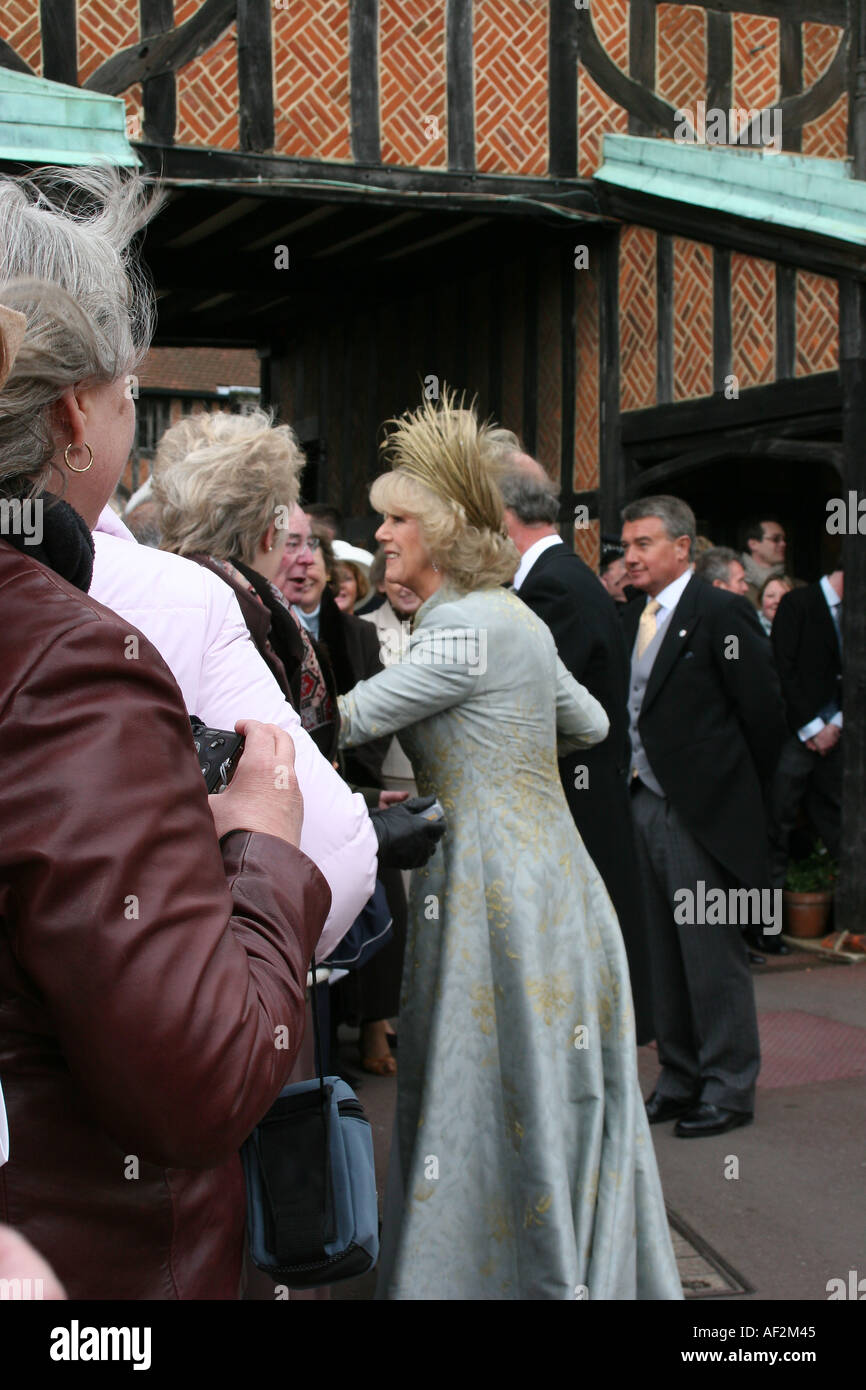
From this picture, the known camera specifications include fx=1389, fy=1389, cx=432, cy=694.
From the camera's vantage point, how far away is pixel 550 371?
9125 mm

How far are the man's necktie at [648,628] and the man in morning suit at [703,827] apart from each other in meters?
0.05

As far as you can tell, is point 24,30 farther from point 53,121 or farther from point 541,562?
point 541,562

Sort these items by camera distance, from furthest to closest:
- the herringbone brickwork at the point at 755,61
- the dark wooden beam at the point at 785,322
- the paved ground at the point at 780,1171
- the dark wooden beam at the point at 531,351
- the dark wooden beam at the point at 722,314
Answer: the dark wooden beam at the point at 531,351
the herringbone brickwork at the point at 755,61
the dark wooden beam at the point at 722,314
the dark wooden beam at the point at 785,322
the paved ground at the point at 780,1171

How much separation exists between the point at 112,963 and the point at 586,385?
8.05 m

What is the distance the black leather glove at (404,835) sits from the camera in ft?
8.23

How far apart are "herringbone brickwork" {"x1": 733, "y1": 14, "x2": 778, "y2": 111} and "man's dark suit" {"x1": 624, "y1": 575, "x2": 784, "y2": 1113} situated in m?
5.15

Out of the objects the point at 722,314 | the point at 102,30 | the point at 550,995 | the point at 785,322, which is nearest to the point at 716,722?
the point at 550,995

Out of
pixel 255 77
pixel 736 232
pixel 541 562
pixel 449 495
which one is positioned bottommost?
pixel 541 562

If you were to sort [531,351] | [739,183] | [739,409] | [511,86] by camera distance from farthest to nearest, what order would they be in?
[531,351] < [511,86] < [739,183] < [739,409]

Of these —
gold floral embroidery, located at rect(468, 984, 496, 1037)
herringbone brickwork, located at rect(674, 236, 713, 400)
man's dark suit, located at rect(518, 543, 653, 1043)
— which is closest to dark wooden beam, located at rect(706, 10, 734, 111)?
herringbone brickwork, located at rect(674, 236, 713, 400)

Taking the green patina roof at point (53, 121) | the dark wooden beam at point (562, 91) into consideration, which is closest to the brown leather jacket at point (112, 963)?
the green patina roof at point (53, 121)

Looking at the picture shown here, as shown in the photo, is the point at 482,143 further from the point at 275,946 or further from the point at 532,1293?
the point at 275,946

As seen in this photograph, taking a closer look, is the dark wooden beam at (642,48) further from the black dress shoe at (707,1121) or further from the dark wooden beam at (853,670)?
the black dress shoe at (707,1121)

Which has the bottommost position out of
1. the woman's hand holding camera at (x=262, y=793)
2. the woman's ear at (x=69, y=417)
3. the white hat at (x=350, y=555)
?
the woman's hand holding camera at (x=262, y=793)
